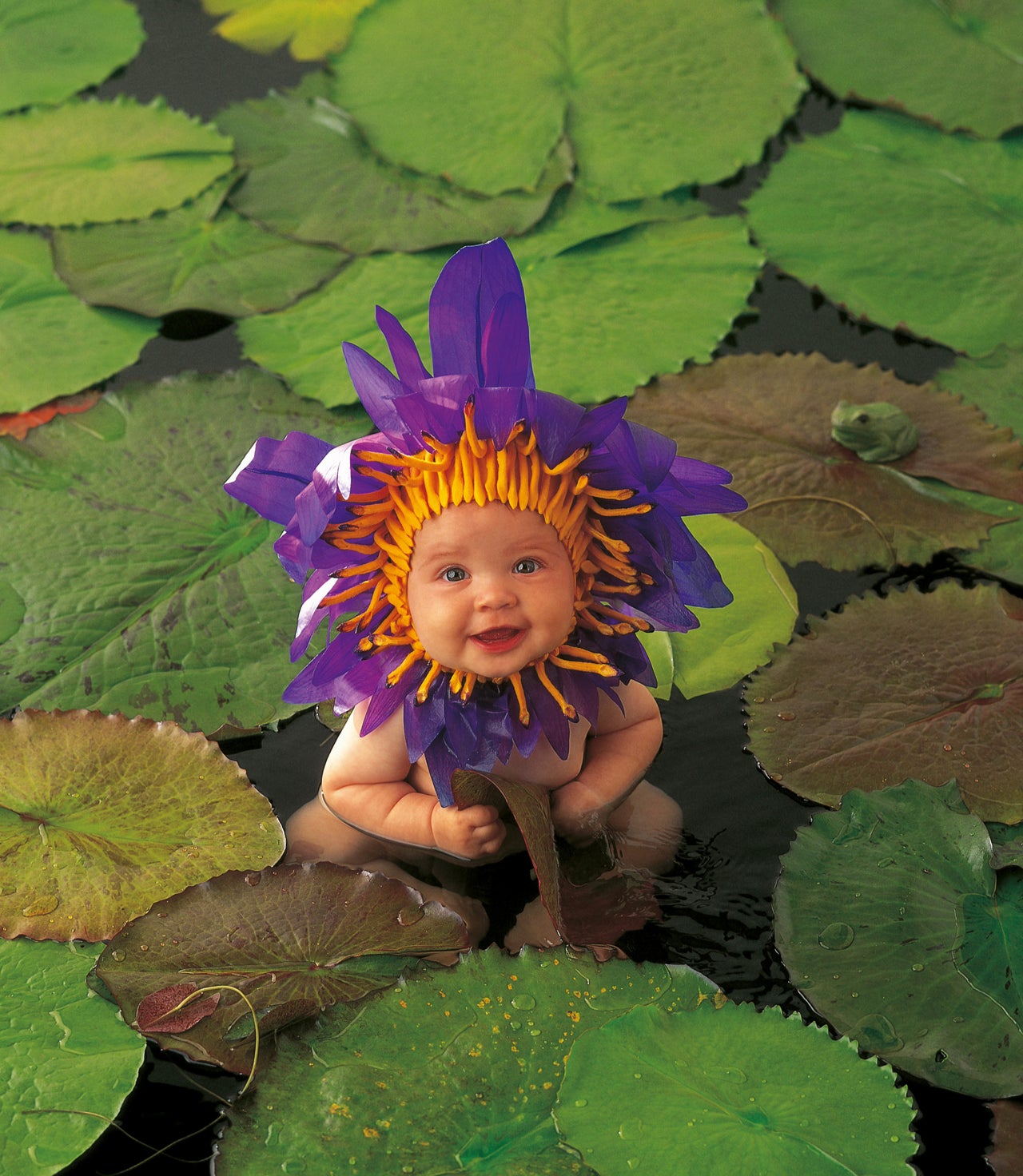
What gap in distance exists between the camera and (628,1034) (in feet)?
3.17

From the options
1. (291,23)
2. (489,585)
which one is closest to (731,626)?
(489,585)

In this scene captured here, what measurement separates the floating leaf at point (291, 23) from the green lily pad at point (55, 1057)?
2.00 m

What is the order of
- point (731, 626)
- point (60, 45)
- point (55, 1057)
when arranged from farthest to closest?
point (60, 45) < point (731, 626) < point (55, 1057)

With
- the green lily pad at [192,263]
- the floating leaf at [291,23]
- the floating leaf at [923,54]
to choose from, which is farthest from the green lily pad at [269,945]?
the floating leaf at [291,23]

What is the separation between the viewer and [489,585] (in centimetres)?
99

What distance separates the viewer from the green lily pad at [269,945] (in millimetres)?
1063

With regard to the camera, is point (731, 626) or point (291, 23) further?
point (291, 23)

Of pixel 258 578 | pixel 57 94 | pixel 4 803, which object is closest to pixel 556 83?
pixel 57 94

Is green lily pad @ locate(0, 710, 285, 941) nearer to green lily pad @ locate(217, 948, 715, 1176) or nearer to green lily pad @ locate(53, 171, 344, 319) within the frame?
green lily pad @ locate(217, 948, 715, 1176)

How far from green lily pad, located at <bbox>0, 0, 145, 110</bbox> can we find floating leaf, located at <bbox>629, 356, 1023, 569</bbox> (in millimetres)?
1468

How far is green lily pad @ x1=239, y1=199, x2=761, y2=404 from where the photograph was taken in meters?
1.80

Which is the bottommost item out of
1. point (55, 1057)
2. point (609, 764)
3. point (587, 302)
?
point (55, 1057)

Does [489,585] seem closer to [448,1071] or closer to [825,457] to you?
[448,1071]

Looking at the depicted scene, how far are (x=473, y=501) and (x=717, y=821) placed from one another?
1.74 feet
